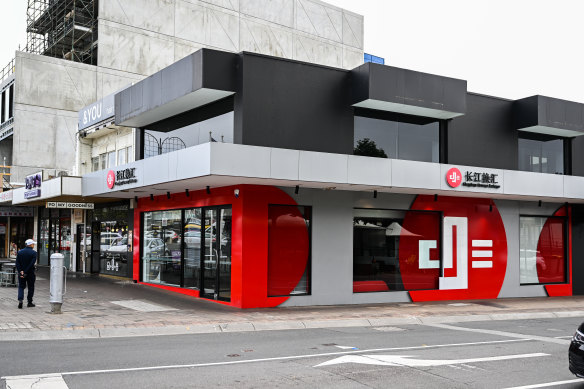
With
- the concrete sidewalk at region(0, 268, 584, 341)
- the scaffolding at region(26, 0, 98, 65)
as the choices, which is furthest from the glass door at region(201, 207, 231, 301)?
the scaffolding at region(26, 0, 98, 65)

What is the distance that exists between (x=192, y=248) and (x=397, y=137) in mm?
7463

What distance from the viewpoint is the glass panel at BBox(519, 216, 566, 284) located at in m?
20.8

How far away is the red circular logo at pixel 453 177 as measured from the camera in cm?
1709

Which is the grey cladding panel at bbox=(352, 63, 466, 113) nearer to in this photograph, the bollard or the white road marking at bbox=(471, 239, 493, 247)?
the white road marking at bbox=(471, 239, 493, 247)

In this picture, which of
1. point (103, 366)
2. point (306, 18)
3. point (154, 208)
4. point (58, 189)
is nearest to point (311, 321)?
point (103, 366)

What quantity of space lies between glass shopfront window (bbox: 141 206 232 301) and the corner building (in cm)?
6

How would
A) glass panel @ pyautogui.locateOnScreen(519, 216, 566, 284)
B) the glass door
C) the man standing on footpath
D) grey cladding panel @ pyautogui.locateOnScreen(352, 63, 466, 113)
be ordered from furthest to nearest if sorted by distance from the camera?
1. glass panel @ pyautogui.locateOnScreen(519, 216, 566, 284)
2. the glass door
3. grey cladding panel @ pyautogui.locateOnScreen(352, 63, 466, 113)
4. the man standing on footpath

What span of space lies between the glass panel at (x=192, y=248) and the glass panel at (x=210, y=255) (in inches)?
17.7

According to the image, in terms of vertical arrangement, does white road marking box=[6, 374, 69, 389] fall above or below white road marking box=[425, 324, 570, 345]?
above

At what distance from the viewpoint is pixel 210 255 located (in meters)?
16.8

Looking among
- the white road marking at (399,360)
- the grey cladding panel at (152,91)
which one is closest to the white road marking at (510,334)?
the white road marking at (399,360)

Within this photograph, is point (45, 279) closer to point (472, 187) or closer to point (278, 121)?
point (278, 121)

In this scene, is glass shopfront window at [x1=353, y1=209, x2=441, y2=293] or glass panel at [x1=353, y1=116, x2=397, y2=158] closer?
glass panel at [x1=353, y1=116, x2=397, y2=158]

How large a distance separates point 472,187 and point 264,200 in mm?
6752
